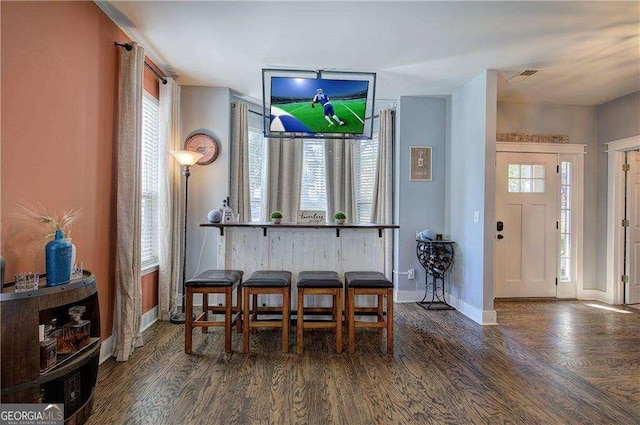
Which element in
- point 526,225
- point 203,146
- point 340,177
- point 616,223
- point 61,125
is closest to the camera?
point 61,125

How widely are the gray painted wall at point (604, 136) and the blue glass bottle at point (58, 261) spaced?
235 inches

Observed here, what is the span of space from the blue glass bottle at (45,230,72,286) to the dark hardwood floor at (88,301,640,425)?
2.79ft

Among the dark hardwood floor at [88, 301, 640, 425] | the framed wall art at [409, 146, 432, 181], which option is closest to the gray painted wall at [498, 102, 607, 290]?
the framed wall art at [409, 146, 432, 181]

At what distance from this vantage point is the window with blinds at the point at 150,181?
338 centimetres

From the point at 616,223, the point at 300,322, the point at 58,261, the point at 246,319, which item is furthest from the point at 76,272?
the point at 616,223

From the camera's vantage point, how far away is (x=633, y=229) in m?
4.35

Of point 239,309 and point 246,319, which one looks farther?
point 239,309

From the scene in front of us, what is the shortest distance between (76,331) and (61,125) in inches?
51.6

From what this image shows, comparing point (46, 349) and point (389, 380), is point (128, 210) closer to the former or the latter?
point (46, 349)

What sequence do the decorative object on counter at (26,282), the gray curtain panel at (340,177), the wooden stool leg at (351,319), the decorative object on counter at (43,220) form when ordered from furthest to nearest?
the gray curtain panel at (340,177), the wooden stool leg at (351,319), the decorative object on counter at (43,220), the decorative object on counter at (26,282)

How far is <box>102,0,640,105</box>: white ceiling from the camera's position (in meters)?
2.49

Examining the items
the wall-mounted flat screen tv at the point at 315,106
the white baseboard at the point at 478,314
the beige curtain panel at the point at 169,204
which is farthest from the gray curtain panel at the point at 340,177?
the beige curtain panel at the point at 169,204

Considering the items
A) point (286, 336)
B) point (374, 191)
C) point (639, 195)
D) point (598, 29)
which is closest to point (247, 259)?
point (286, 336)

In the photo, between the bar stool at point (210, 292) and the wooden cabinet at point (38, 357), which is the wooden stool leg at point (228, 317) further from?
the wooden cabinet at point (38, 357)
